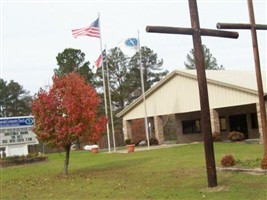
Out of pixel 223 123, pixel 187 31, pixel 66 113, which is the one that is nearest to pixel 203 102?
pixel 187 31

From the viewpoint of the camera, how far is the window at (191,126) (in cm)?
3733

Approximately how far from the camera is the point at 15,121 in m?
30.5

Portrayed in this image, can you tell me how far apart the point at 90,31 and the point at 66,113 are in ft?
42.9

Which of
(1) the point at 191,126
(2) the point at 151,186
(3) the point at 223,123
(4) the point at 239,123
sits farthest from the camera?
(1) the point at 191,126

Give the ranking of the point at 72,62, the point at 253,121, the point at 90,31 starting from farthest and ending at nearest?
1. the point at 72,62
2. the point at 253,121
3. the point at 90,31

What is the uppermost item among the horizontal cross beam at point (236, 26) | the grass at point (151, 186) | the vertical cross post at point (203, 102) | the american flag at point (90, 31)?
the american flag at point (90, 31)

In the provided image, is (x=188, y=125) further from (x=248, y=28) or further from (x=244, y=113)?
(x=248, y=28)

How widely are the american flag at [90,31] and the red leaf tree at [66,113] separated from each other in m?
10.3

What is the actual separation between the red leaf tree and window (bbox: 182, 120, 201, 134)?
65.8ft

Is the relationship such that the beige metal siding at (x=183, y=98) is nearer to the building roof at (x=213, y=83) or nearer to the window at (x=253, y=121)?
the building roof at (x=213, y=83)

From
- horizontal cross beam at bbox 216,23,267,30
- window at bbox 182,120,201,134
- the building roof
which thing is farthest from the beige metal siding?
horizontal cross beam at bbox 216,23,267,30

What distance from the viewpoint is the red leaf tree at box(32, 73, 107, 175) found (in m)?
17.6

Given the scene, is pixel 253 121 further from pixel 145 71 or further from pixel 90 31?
pixel 145 71

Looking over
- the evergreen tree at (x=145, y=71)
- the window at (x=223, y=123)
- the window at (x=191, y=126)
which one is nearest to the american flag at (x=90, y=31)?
the window at (x=191, y=126)
